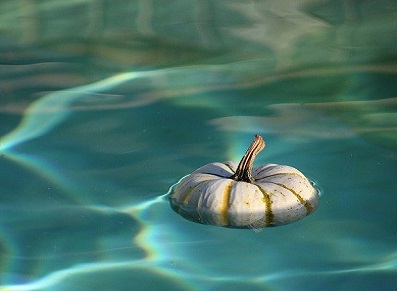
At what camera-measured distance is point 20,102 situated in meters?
6.18

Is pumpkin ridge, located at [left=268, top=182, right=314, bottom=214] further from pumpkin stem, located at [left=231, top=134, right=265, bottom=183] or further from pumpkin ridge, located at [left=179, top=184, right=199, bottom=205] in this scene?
pumpkin ridge, located at [left=179, top=184, right=199, bottom=205]

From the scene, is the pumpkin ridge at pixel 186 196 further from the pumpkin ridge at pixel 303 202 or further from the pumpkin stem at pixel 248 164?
the pumpkin ridge at pixel 303 202

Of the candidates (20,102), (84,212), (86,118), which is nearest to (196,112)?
(86,118)

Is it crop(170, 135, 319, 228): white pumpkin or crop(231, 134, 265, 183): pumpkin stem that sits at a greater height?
crop(231, 134, 265, 183): pumpkin stem

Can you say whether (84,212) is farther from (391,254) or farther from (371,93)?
(371,93)

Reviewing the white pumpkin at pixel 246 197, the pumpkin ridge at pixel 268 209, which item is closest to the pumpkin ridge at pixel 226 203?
the white pumpkin at pixel 246 197

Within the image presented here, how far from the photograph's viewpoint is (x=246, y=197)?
4.51 metres

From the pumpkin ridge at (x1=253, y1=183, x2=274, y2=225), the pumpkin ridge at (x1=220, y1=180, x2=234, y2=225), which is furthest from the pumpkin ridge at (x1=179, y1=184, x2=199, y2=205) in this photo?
the pumpkin ridge at (x1=253, y1=183, x2=274, y2=225)

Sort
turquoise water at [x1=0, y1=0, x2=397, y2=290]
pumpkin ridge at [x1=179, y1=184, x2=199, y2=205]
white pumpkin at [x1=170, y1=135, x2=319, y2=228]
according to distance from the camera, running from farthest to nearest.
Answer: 1. pumpkin ridge at [x1=179, y1=184, x2=199, y2=205]
2. white pumpkin at [x1=170, y1=135, x2=319, y2=228]
3. turquoise water at [x1=0, y1=0, x2=397, y2=290]

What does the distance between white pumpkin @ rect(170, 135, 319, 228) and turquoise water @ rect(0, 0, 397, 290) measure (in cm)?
6

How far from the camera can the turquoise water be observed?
422 centimetres

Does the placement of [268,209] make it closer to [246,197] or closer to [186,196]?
[246,197]

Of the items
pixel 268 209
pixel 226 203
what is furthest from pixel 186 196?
pixel 268 209

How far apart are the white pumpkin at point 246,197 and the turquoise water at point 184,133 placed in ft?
0.19
